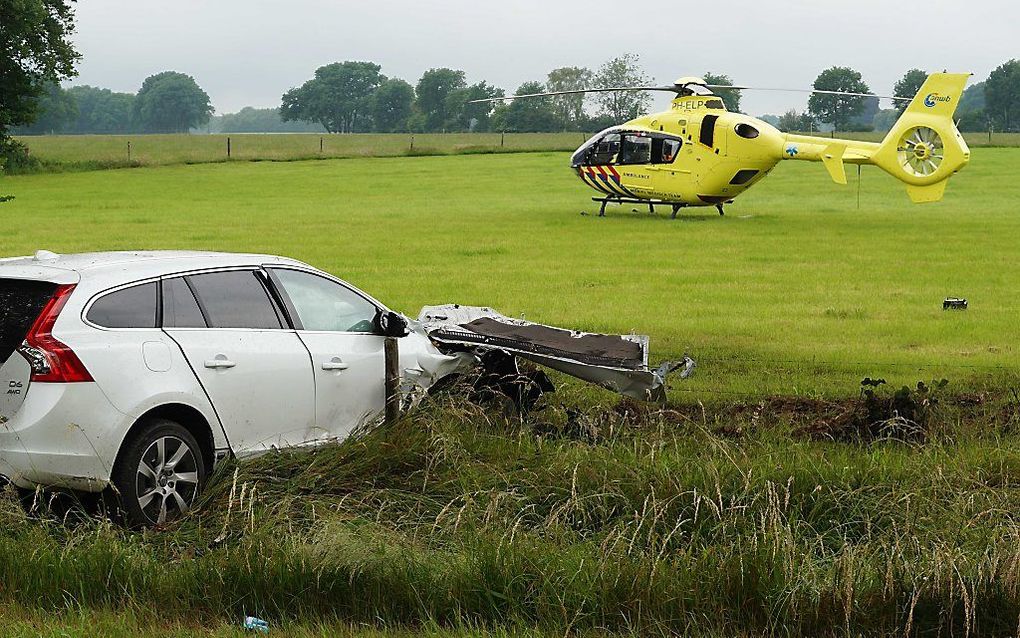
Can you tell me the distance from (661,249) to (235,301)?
21.2 meters

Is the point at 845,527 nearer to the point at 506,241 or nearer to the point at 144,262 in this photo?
the point at 144,262

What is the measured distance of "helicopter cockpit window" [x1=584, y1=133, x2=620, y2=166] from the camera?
37.8 m

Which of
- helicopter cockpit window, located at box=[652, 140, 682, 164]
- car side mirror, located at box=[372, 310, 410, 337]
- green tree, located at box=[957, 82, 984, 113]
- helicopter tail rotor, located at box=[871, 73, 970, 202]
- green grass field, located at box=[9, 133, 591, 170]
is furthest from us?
green tree, located at box=[957, 82, 984, 113]

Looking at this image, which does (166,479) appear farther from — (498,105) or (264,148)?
(498,105)

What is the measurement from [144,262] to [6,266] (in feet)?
2.65

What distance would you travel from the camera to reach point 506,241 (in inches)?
1213

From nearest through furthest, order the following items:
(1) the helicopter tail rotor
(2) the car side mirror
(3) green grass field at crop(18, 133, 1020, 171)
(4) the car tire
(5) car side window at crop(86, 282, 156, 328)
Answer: (4) the car tire
(5) car side window at crop(86, 282, 156, 328)
(2) the car side mirror
(1) the helicopter tail rotor
(3) green grass field at crop(18, 133, 1020, 171)

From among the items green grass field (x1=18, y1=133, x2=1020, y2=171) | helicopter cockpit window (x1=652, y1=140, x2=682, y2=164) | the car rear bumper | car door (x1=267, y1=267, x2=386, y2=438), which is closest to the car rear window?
the car rear bumper

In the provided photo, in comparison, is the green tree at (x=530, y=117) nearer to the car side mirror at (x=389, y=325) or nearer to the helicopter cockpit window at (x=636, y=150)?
the helicopter cockpit window at (x=636, y=150)

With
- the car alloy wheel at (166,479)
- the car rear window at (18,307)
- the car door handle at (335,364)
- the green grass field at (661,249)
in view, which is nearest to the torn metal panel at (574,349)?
the car door handle at (335,364)

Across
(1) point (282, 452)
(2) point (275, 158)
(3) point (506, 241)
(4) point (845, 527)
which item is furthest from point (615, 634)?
(2) point (275, 158)

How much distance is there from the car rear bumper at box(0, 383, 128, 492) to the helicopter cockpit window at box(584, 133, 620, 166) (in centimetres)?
3105

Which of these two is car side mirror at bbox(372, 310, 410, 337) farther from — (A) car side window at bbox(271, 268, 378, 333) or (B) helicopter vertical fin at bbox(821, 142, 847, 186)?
(B) helicopter vertical fin at bbox(821, 142, 847, 186)

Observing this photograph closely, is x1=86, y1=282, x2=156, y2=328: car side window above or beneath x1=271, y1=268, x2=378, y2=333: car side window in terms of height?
above
